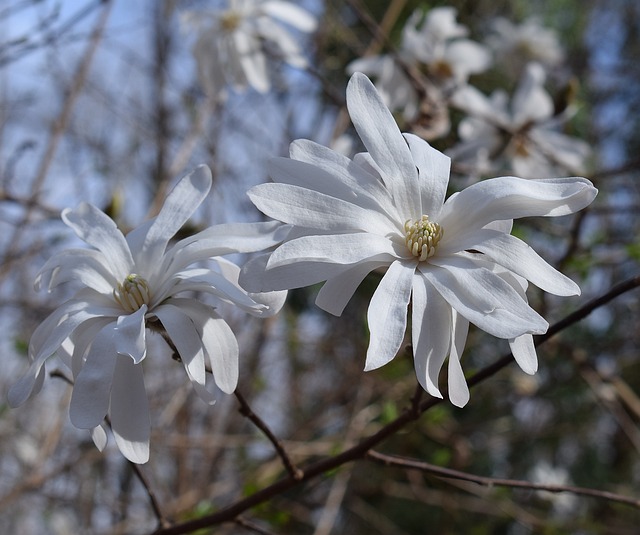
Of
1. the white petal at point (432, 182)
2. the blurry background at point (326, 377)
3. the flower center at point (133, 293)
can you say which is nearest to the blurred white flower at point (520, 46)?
the blurry background at point (326, 377)

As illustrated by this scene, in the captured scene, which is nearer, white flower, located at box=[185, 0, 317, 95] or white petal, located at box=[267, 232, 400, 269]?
white petal, located at box=[267, 232, 400, 269]

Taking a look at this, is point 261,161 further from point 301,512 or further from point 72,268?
point 72,268

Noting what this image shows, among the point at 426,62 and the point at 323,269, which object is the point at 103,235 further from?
the point at 426,62

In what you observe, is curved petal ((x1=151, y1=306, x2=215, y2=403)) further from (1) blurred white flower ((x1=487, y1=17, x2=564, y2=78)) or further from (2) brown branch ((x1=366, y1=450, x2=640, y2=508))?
(1) blurred white flower ((x1=487, y1=17, x2=564, y2=78))

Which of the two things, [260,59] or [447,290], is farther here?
[260,59]

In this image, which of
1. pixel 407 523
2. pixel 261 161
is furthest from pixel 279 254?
pixel 407 523

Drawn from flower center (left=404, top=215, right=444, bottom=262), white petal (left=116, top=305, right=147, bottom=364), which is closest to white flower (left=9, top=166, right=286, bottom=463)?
white petal (left=116, top=305, right=147, bottom=364)

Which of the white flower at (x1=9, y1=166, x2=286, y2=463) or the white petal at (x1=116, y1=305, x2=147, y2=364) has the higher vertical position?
the white petal at (x1=116, y1=305, x2=147, y2=364)
